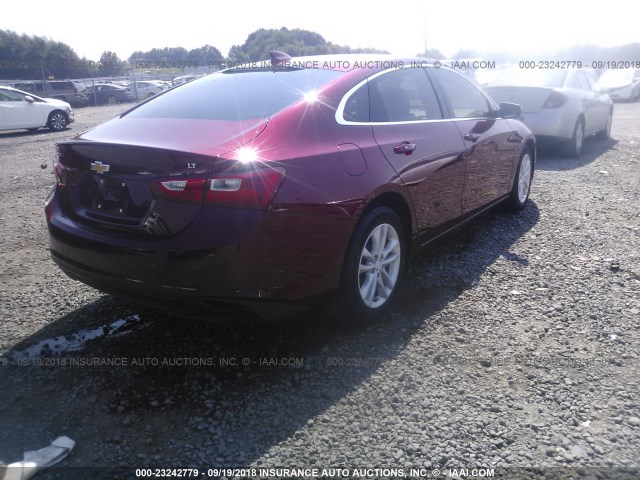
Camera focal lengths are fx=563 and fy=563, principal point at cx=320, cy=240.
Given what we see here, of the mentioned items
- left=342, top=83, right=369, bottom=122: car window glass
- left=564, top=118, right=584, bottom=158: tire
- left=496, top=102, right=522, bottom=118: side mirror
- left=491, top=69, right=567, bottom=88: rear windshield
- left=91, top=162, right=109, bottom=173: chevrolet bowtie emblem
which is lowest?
left=564, top=118, right=584, bottom=158: tire

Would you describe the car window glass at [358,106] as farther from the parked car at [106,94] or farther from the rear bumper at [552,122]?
the parked car at [106,94]

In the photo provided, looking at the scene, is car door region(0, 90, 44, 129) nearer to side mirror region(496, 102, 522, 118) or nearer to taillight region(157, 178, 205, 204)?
side mirror region(496, 102, 522, 118)

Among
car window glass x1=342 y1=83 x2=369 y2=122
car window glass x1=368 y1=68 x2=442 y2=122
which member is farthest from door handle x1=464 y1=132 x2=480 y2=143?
car window glass x1=342 y1=83 x2=369 y2=122

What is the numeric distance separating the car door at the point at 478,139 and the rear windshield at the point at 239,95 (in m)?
1.40

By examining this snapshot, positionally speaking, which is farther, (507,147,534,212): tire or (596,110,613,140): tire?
(596,110,613,140): tire

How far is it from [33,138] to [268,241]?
1479 cm

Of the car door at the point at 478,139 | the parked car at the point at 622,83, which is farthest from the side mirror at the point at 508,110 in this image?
the parked car at the point at 622,83

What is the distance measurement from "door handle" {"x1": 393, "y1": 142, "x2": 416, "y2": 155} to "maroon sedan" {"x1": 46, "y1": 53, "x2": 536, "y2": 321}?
0.01m

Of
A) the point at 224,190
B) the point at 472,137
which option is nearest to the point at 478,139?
the point at 472,137

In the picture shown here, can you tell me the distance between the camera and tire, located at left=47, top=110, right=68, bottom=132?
17.1 meters

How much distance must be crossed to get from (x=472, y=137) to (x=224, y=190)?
2678 mm

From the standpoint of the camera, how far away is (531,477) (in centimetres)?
230

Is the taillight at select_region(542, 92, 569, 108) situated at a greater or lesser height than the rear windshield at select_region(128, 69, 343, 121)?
lesser

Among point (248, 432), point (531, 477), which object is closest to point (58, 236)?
point (248, 432)
